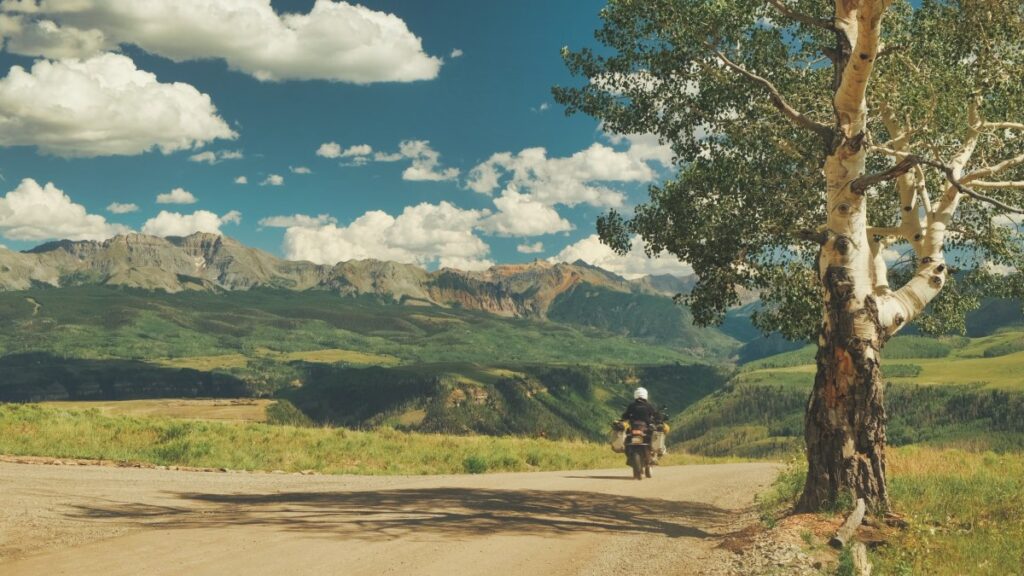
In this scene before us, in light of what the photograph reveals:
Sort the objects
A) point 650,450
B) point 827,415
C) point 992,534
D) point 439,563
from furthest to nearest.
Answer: point 650,450, point 827,415, point 992,534, point 439,563

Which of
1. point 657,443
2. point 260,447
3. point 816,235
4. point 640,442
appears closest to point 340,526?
point 816,235

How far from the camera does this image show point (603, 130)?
2119cm

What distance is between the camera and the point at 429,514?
1505cm

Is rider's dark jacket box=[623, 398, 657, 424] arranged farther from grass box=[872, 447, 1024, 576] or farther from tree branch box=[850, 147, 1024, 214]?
tree branch box=[850, 147, 1024, 214]

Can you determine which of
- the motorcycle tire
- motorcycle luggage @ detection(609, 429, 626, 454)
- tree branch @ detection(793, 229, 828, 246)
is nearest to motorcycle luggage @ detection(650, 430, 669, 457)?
the motorcycle tire

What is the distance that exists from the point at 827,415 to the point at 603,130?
34.7 feet

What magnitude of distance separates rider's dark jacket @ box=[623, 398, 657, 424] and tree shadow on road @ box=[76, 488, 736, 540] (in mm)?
6587

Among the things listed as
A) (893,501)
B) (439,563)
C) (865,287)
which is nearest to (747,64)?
(865,287)

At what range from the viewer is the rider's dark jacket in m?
25.6

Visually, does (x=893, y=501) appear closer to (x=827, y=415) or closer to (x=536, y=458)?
(x=827, y=415)

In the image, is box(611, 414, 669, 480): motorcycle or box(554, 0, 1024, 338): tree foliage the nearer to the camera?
box(554, 0, 1024, 338): tree foliage

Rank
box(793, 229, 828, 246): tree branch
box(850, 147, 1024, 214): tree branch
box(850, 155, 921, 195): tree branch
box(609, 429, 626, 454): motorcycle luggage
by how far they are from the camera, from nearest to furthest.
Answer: box(850, 147, 1024, 214): tree branch → box(850, 155, 921, 195): tree branch → box(793, 229, 828, 246): tree branch → box(609, 429, 626, 454): motorcycle luggage

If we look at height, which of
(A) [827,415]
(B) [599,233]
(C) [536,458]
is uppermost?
(B) [599,233]

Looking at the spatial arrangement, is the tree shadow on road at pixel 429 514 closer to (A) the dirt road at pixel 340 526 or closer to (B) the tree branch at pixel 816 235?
(A) the dirt road at pixel 340 526
